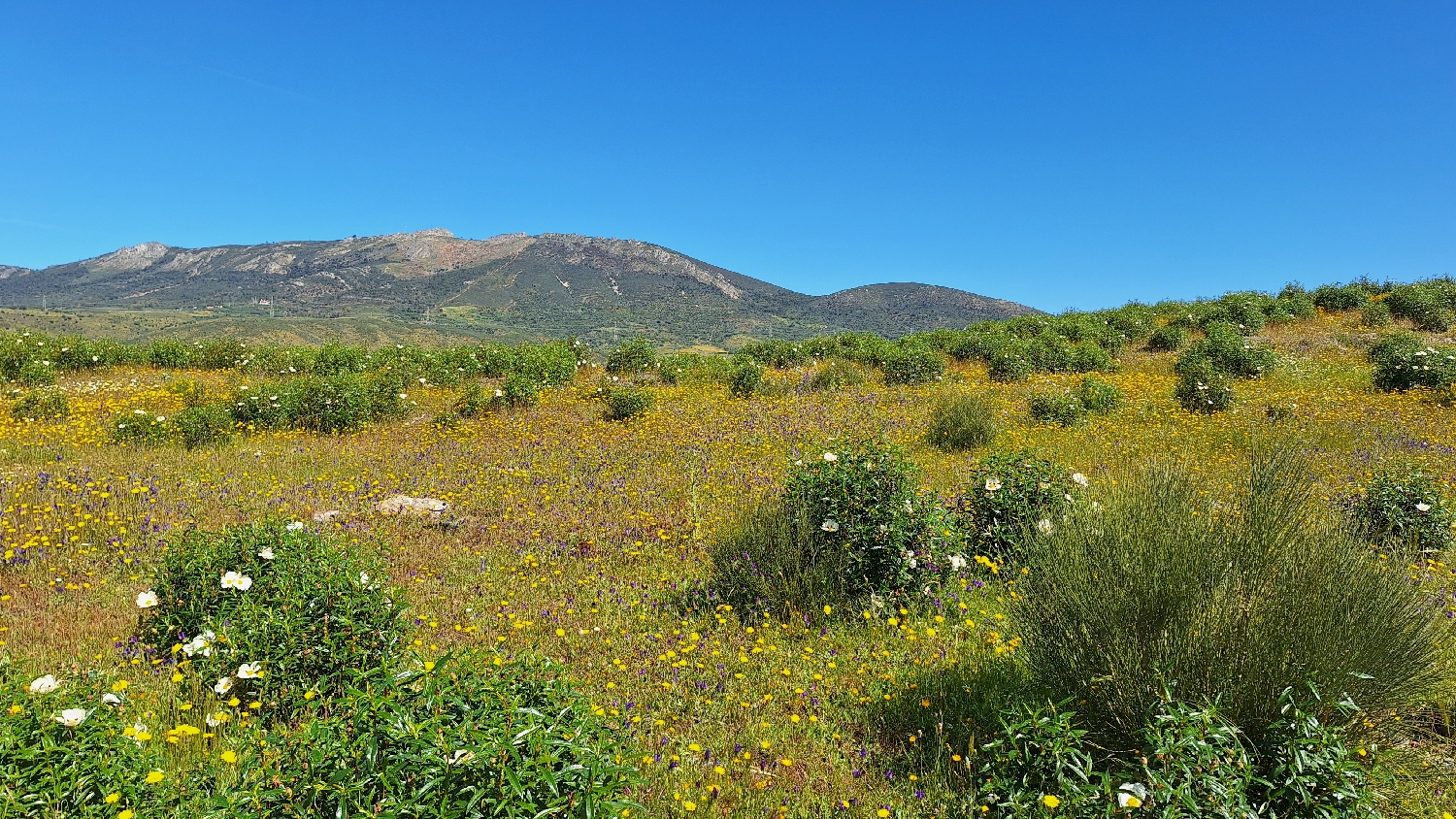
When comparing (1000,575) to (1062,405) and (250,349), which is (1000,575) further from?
(250,349)

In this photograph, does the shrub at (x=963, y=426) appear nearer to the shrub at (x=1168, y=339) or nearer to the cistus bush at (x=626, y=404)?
the cistus bush at (x=626, y=404)

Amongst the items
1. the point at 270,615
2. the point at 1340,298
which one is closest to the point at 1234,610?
the point at 270,615

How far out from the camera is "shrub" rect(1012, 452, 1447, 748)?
2.74 metres

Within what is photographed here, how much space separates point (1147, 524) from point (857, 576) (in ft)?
7.98

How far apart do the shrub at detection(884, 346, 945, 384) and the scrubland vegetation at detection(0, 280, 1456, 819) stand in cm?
517

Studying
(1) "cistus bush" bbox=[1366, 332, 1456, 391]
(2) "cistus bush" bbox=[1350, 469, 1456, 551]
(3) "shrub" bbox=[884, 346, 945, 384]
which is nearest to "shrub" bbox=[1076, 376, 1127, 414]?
(3) "shrub" bbox=[884, 346, 945, 384]

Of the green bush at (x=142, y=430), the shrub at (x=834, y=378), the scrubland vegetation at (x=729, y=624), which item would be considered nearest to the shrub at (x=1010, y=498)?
the scrubland vegetation at (x=729, y=624)

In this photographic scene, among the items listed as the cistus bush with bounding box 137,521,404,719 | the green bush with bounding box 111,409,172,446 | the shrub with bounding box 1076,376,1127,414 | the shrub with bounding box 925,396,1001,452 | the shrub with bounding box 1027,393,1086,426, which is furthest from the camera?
the shrub with bounding box 1076,376,1127,414

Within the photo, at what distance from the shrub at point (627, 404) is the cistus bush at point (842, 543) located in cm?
719

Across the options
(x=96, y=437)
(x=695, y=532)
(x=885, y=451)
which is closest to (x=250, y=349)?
(x=96, y=437)

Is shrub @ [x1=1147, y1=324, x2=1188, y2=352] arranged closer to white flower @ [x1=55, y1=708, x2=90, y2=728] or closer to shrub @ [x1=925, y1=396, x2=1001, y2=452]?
shrub @ [x1=925, y1=396, x2=1001, y2=452]

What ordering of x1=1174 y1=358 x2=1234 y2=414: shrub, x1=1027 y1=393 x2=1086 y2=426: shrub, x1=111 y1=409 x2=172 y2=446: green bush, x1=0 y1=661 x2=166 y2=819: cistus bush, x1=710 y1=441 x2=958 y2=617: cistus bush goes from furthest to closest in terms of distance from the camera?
x1=1174 y1=358 x2=1234 y2=414: shrub, x1=1027 y1=393 x2=1086 y2=426: shrub, x1=111 y1=409 x2=172 y2=446: green bush, x1=710 y1=441 x2=958 y2=617: cistus bush, x1=0 y1=661 x2=166 y2=819: cistus bush

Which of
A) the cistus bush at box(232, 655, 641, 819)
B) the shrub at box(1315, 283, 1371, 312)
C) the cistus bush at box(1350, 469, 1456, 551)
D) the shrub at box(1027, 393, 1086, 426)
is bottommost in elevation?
the cistus bush at box(232, 655, 641, 819)

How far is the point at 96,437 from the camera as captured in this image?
973cm
